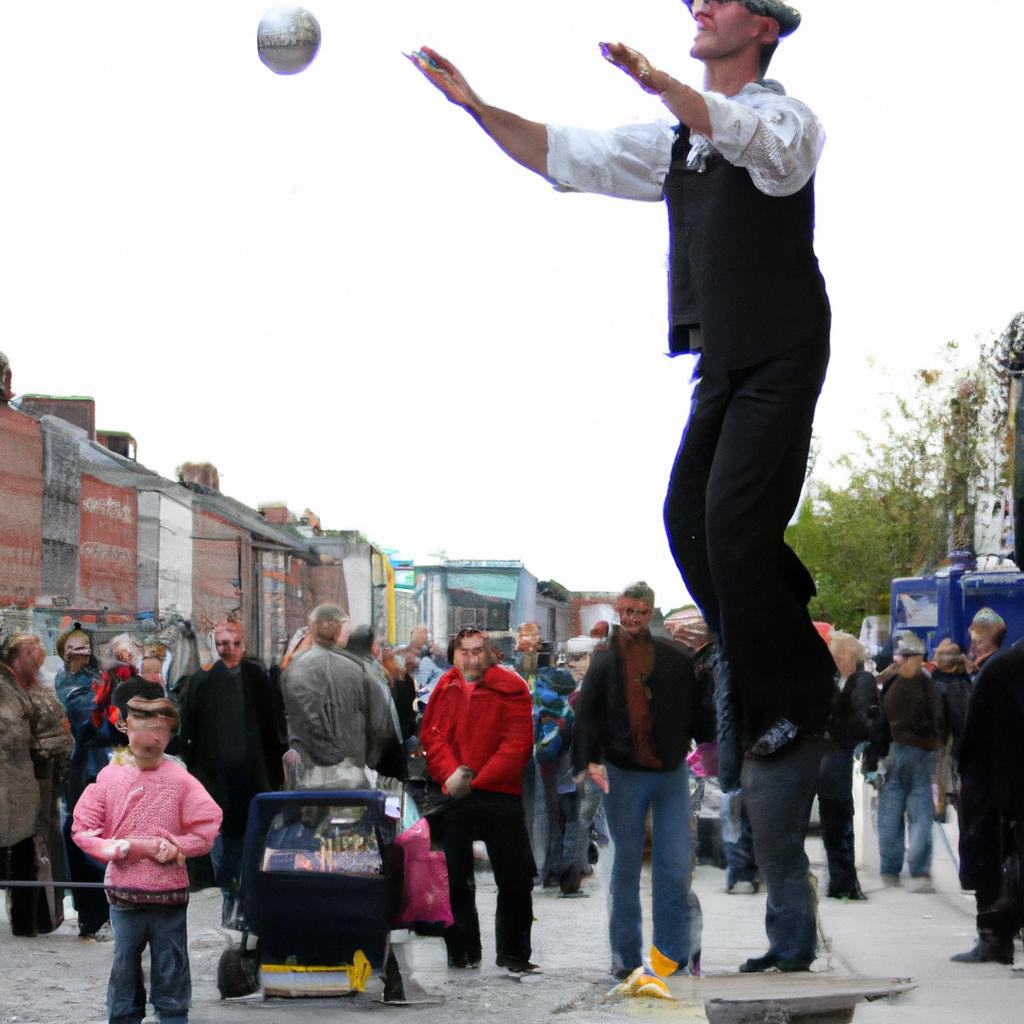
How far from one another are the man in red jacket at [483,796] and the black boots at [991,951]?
2.19m

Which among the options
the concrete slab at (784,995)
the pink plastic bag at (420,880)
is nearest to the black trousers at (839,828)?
the pink plastic bag at (420,880)

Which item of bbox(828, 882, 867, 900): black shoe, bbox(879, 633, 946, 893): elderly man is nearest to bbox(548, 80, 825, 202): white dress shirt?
bbox(828, 882, 867, 900): black shoe

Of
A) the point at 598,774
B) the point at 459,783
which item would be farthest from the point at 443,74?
the point at 459,783

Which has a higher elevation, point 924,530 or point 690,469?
point 924,530

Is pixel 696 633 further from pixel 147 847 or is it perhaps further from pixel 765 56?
pixel 147 847

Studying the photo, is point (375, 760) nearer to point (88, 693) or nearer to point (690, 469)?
point (88, 693)

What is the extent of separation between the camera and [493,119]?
267 centimetres

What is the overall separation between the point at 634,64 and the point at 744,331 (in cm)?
41

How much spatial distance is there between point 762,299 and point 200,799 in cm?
527

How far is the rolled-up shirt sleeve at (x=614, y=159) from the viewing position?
9.06 ft

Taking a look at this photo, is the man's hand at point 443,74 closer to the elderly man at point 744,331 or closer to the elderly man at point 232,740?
the elderly man at point 744,331

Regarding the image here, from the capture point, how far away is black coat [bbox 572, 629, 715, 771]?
25.2 ft

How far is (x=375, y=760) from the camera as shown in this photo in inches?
409

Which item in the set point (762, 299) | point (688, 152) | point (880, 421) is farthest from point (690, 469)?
point (880, 421)
